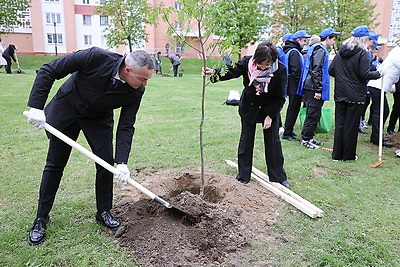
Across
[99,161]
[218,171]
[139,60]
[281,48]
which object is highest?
[281,48]

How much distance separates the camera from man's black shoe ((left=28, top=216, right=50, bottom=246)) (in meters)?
3.27

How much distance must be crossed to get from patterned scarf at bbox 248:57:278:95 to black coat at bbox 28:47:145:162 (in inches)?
57.2

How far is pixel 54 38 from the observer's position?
126 feet

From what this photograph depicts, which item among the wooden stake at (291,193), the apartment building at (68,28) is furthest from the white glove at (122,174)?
the apartment building at (68,28)

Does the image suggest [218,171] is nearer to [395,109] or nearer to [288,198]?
[288,198]

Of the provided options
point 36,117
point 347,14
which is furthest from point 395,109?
point 347,14

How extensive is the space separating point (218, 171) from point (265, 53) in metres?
2.08

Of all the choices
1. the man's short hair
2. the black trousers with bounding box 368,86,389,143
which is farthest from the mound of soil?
the black trousers with bounding box 368,86,389,143

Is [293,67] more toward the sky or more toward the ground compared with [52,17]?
more toward the ground

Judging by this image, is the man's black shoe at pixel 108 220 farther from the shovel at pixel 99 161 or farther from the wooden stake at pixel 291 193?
the wooden stake at pixel 291 193

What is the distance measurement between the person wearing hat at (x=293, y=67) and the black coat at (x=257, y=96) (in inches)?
113

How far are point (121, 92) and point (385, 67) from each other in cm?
564

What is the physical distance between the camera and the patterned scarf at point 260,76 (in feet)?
13.3

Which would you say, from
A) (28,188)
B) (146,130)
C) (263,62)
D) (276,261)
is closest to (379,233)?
(276,261)
